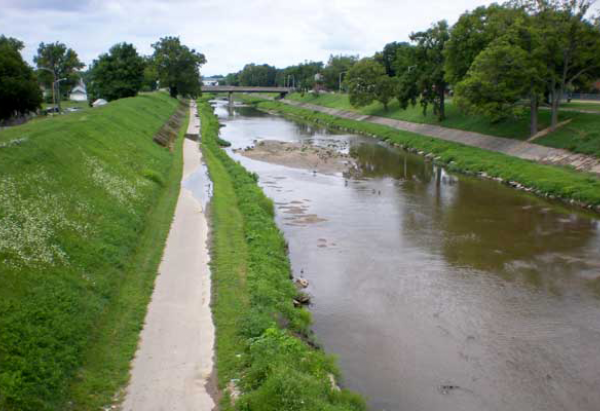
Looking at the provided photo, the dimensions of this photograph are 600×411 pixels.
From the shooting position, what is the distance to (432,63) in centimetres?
5838

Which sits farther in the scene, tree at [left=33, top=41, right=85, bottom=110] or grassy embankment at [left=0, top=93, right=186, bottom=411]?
tree at [left=33, top=41, right=85, bottom=110]

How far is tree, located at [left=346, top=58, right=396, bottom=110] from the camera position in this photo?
77.0 m

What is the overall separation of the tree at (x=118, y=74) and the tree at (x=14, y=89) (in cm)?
2796

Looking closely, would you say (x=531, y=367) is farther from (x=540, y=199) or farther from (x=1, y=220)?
(x=540, y=199)

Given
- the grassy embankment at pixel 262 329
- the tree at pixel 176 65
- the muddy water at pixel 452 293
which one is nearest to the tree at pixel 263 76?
the tree at pixel 176 65

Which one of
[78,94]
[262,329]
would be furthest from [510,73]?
[78,94]

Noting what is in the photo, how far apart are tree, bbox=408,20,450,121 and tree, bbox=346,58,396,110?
16661mm

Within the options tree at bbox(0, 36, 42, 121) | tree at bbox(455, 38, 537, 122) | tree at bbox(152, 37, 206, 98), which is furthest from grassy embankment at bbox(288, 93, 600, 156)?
tree at bbox(152, 37, 206, 98)

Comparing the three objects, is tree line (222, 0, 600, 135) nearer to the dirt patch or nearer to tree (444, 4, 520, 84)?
tree (444, 4, 520, 84)

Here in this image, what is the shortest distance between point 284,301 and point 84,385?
6.04m

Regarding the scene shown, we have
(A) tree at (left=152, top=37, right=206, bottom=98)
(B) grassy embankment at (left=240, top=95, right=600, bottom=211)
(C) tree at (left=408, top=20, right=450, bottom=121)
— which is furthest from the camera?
(A) tree at (left=152, top=37, right=206, bottom=98)

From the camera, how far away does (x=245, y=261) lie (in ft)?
57.6

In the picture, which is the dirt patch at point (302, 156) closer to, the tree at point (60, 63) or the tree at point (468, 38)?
the tree at point (468, 38)

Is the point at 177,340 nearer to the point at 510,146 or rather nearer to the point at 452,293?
the point at 452,293
